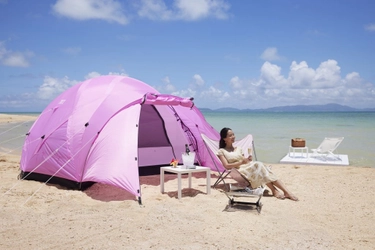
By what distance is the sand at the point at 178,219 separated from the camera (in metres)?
3.66

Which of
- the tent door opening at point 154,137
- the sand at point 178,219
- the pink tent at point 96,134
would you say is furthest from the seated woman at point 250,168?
the tent door opening at point 154,137

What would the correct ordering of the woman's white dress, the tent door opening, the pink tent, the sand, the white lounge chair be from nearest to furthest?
the sand → the woman's white dress → the pink tent → the tent door opening → the white lounge chair

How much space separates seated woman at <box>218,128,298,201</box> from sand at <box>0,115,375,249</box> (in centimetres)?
19

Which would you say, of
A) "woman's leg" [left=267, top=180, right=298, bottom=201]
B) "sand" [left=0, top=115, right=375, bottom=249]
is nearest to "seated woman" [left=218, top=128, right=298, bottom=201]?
"woman's leg" [left=267, top=180, right=298, bottom=201]

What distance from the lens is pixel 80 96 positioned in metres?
6.68

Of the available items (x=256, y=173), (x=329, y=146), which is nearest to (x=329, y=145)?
(x=329, y=146)

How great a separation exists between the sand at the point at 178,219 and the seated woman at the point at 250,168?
0.64ft

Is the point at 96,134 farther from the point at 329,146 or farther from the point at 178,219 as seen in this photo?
the point at 329,146

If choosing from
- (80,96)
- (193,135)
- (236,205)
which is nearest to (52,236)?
(236,205)

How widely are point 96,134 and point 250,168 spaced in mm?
2460

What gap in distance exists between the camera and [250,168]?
534 centimetres

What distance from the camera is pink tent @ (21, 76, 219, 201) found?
5547mm

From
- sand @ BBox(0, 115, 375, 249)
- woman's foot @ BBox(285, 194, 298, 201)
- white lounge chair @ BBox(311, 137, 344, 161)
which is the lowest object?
sand @ BBox(0, 115, 375, 249)

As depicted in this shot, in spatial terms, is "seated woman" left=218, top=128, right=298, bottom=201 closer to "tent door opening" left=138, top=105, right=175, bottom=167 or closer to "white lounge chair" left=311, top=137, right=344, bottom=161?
"tent door opening" left=138, top=105, right=175, bottom=167
